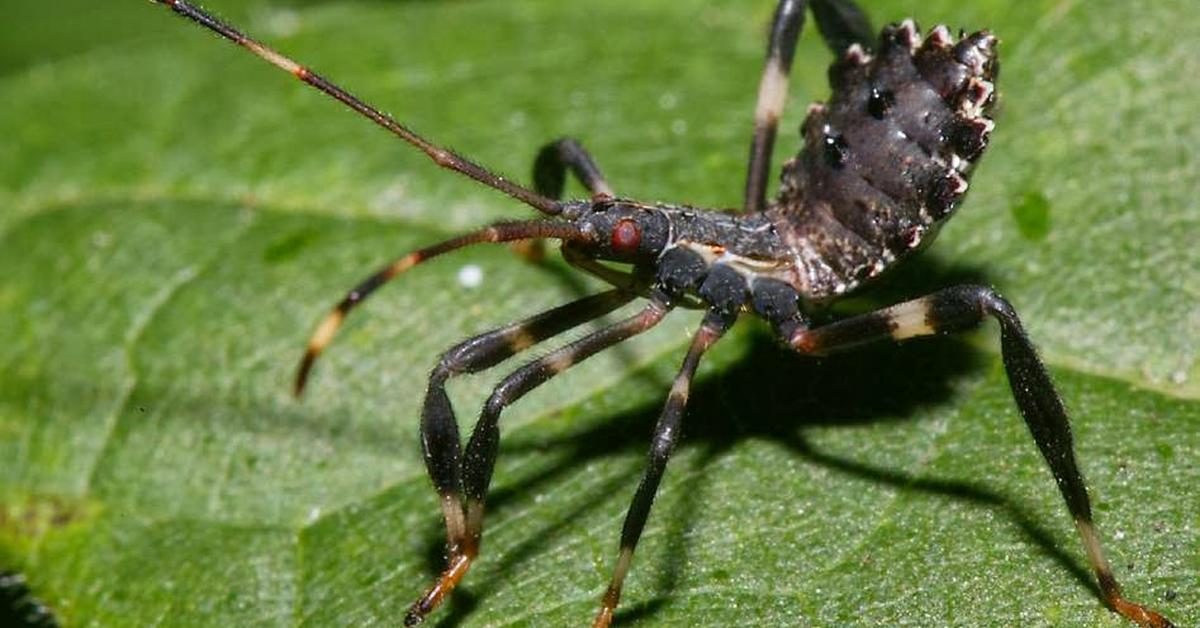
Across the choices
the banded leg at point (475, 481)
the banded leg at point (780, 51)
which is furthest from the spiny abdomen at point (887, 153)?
the banded leg at point (475, 481)

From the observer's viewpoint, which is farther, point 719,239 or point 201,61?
point 201,61

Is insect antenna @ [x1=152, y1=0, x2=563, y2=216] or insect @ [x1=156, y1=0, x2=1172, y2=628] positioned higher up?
insect antenna @ [x1=152, y1=0, x2=563, y2=216]

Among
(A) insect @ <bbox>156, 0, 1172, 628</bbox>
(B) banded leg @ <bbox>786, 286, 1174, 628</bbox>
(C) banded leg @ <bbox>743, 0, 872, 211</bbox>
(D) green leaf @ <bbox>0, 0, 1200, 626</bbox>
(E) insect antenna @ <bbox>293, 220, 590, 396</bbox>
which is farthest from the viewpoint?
(C) banded leg @ <bbox>743, 0, 872, 211</bbox>

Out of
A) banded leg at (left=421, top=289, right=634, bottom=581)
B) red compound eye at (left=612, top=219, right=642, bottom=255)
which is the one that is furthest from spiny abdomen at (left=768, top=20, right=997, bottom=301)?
banded leg at (left=421, top=289, right=634, bottom=581)

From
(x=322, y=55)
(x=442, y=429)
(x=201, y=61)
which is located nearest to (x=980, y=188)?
(x=442, y=429)

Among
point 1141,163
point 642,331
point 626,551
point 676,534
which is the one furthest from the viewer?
point 1141,163

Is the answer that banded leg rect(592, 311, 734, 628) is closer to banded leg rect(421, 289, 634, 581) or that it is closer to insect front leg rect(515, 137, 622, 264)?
banded leg rect(421, 289, 634, 581)

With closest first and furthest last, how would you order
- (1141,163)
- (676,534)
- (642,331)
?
1. (676,534)
2. (642,331)
3. (1141,163)

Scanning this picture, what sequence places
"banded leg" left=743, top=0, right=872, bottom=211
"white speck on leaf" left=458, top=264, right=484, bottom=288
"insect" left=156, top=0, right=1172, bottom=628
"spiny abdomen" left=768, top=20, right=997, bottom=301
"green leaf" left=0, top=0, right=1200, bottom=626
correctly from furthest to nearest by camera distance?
1. "white speck on leaf" left=458, top=264, right=484, bottom=288
2. "banded leg" left=743, top=0, right=872, bottom=211
3. "spiny abdomen" left=768, top=20, right=997, bottom=301
4. "green leaf" left=0, top=0, right=1200, bottom=626
5. "insect" left=156, top=0, right=1172, bottom=628

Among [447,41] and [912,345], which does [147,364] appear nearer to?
[447,41]
